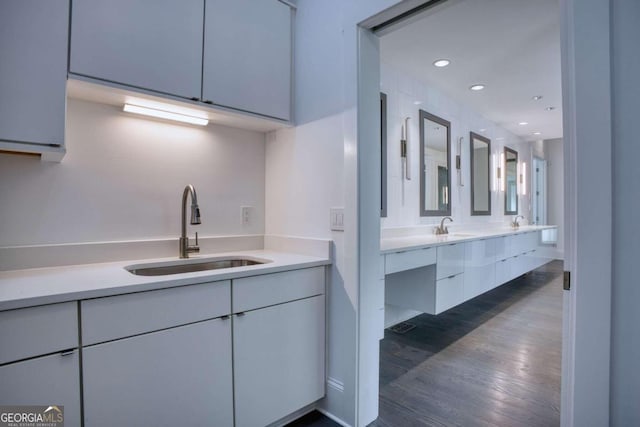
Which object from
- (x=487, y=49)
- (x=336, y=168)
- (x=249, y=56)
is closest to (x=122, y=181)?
(x=249, y=56)

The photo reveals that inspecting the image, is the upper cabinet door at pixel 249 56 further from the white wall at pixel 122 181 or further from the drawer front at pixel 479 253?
the drawer front at pixel 479 253

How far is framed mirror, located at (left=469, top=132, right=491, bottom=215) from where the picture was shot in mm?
4227

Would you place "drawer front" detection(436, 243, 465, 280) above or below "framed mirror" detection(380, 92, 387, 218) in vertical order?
below

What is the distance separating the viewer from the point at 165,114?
171 cm

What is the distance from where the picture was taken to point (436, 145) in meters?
3.54

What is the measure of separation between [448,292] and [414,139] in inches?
60.4

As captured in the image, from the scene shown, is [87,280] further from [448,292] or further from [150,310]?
[448,292]

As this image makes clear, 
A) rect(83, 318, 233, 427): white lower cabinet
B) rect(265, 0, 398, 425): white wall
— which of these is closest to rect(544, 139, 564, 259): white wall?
rect(265, 0, 398, 425): white wall

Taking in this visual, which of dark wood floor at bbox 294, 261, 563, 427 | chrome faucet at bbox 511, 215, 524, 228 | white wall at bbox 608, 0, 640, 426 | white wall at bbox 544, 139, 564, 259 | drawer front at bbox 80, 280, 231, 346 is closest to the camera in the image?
white wall at bbox 608, 0, 640, 426

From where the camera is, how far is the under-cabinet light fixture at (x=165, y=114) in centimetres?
162

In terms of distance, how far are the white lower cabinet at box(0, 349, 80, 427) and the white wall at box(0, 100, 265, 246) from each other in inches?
26.7

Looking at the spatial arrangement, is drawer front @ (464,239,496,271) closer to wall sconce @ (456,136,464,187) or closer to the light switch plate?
wall sconce @ (456,136,464,187)

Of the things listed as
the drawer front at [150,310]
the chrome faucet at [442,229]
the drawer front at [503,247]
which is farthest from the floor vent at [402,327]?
the drawer front at [150,310]

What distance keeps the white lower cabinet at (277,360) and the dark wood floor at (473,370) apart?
226 millimetres
